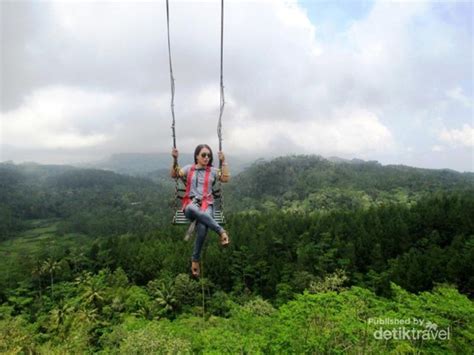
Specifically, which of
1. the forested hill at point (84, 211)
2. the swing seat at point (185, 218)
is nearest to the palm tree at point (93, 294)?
the swing seat at point (185, 218)

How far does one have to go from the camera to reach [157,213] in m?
135

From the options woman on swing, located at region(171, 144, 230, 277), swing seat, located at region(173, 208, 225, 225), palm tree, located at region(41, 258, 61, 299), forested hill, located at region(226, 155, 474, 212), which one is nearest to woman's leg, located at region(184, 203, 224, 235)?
woman on swing, located at region(171, 144, 230, 277)

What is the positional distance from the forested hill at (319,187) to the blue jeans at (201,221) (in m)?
110

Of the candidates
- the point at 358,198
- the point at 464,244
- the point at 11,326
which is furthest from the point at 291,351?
the point at 358,198

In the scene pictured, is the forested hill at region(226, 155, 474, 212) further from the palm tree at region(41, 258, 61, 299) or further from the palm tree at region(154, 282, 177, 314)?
the palm tree at region(41, 258, 61, 299)

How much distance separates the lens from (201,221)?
24.2 ft

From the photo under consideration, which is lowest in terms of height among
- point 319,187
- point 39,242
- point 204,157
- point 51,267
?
point 39,242

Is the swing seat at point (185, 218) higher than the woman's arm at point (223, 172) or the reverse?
the reverse

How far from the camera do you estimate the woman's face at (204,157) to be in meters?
7.64

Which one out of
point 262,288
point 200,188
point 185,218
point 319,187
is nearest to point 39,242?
point 262,288

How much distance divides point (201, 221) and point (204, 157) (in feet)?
4.34

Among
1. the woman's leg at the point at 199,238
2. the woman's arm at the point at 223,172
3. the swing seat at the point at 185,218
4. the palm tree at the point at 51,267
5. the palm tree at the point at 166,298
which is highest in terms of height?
the woman's arm at the point at 223,172

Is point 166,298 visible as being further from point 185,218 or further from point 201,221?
point 201,221

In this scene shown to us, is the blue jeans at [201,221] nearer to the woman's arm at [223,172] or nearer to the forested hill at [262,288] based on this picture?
the woman's arm at [223,172]
